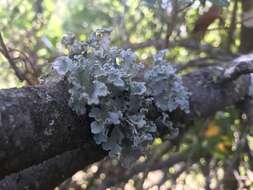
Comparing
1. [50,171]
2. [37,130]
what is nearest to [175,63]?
[50,171]

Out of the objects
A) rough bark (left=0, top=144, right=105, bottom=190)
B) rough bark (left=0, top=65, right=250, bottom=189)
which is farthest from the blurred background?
rough bark (left=0, top=65, right=250, bottom=189)

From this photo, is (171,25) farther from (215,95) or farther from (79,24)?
(79,24)

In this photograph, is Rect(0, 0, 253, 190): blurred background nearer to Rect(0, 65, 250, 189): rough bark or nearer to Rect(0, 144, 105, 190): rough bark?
Rect(0, 144, 105, 190): rough bark

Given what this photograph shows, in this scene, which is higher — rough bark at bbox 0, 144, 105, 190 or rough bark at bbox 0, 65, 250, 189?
rough bark at bbox 0, 65, 250, 189

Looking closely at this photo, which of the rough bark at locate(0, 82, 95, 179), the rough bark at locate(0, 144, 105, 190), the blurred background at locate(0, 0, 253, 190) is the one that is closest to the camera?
the rough bark at locate(0, 82, 95, 179)

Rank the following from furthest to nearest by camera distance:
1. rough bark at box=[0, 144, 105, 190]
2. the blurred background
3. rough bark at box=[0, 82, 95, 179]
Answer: the blurred background < rough bark at box=[0, 144, 105, 190] < rough bark at box=[0, 82, 95, 179]

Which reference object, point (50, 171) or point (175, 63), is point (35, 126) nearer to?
point (50, 171)
